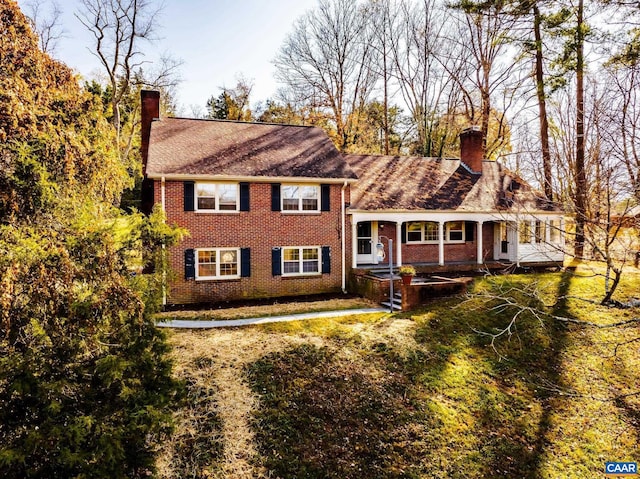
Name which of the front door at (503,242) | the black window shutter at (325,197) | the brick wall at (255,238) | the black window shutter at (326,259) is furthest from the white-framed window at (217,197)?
the front door at (503,242)

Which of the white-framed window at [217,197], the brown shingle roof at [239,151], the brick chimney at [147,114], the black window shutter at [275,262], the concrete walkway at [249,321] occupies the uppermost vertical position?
the brick chimney at [147,114]

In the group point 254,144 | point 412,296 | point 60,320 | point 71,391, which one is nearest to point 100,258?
point 60,320

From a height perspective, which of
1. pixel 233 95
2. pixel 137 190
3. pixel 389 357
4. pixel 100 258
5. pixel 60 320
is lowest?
pixel 389 357

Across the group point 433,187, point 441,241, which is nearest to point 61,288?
point 441,241

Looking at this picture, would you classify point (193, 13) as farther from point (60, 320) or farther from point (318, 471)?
point (318, 471)

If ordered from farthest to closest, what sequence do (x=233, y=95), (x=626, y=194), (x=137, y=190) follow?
1. (x=233, y=95)
2. (x=137, y=190)
3. (x=626, y=194)

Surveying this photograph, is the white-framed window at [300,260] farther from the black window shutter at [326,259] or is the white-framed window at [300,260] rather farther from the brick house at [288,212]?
the black window shutter at [326,259]

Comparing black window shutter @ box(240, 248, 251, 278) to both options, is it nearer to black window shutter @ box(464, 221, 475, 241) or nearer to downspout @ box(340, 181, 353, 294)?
downspout @ box(340, 181, 353, 294)
